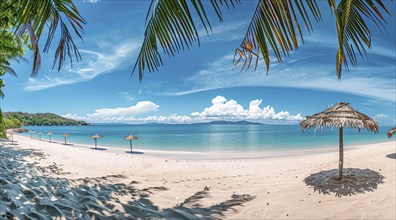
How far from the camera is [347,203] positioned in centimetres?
528

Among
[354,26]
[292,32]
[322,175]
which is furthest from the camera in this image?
[322,175]

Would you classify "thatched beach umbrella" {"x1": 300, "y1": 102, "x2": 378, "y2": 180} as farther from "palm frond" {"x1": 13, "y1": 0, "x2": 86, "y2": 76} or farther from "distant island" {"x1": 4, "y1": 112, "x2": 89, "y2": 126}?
"distant island" {"x1": 4, "y1": 112, "x2": 89, "y2": 126}

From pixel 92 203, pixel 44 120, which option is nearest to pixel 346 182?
pixel 92 203

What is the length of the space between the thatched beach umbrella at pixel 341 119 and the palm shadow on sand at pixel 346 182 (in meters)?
0.31

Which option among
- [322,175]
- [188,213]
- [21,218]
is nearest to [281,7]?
[21,218]

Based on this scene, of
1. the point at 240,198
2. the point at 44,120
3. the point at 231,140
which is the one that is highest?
the point at 240,198

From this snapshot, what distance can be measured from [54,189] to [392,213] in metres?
6.43

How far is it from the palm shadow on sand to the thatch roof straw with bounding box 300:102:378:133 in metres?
1.36

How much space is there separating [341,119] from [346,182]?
5.48ft

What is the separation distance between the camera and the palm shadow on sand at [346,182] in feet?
19.6

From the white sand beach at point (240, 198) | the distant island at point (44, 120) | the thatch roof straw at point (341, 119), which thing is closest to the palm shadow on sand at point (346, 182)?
the white sand beach at point (240, 198)

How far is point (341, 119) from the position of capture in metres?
6.27

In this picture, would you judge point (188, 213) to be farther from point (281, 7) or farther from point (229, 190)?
point (281, 7)

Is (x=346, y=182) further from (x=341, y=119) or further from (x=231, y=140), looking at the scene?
(x=231, y=140)
